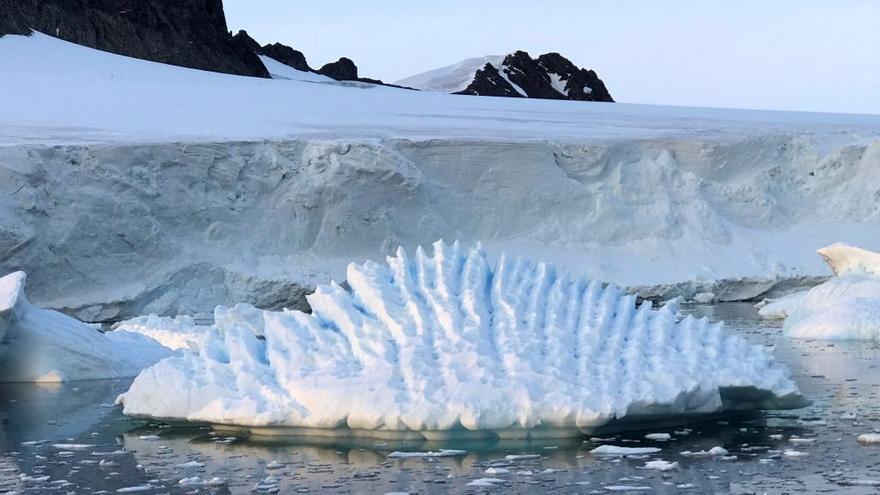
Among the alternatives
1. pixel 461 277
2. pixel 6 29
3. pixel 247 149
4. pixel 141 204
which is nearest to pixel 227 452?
pixel 461 277

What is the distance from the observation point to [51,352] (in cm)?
741

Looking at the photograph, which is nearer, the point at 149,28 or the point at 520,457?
the point at 520,457

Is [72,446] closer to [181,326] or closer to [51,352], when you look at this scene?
[51,352]

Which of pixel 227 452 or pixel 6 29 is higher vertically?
pixel 6 29

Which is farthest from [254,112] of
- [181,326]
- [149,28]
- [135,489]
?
[135,489]

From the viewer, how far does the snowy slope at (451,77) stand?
33.1 metres

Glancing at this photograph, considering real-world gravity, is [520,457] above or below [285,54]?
below

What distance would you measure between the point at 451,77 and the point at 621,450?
98.2ft

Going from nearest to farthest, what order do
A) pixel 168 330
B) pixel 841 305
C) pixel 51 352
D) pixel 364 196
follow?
pixel 51 352, pixel 168 330, pixel 841 305, pixel 364 196

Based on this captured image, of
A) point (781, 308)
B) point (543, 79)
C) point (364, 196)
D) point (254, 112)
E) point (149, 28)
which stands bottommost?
point (781, 308)

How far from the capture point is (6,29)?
67.6 feet

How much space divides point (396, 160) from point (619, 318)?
8045 mm

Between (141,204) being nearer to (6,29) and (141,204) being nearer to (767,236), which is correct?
(767,236)

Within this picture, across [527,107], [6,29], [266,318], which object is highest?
[6,29]
